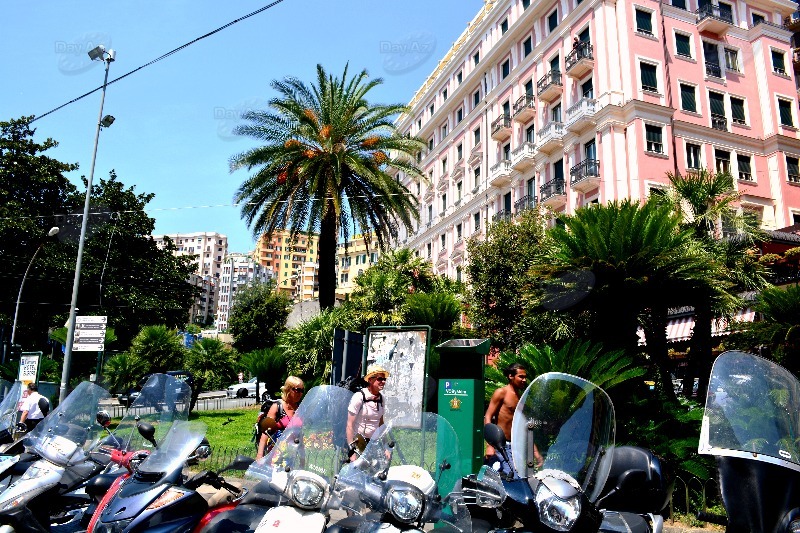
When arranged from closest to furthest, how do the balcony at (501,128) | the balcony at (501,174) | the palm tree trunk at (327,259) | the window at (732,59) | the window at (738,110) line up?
the palm tree trunk at (327,259) < the window at (738,110) < the window at (732,59) < the balcony at (501,174) < the balcony at (501,128)

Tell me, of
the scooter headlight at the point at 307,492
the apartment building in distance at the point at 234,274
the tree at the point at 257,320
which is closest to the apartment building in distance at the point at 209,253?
the apartment building in distance at the point at 234,274

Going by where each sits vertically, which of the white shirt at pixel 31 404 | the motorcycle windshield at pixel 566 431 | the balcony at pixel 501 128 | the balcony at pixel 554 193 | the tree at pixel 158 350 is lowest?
the white shirt at pixel 31 404

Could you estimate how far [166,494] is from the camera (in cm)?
407

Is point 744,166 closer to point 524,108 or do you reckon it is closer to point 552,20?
point 524,108

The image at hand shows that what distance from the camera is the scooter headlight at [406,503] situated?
3084 mm

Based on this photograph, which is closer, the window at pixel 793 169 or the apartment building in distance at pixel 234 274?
the window at pixel 793 169

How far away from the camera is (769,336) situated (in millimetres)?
8445

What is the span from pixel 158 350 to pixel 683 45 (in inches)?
1043

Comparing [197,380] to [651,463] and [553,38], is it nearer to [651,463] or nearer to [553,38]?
[651,463]

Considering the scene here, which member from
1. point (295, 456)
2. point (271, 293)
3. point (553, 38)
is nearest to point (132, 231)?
point (271, 293)

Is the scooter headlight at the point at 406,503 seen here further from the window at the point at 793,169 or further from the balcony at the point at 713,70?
the window at the point at 793,169

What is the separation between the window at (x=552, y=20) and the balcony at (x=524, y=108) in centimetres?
348

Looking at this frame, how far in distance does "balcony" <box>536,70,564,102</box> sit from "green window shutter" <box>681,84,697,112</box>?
17.6 feet

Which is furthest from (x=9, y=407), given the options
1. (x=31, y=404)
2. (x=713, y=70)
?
(x=713, y=70)
